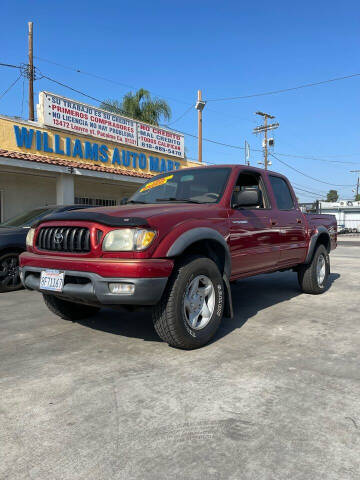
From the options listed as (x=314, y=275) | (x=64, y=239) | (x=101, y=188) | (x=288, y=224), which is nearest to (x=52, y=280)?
(x=64, y=239)

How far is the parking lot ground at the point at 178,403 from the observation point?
1793 mm

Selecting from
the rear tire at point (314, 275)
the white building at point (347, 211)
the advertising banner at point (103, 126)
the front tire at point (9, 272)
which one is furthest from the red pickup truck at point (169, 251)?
the white building at point (347, 211)

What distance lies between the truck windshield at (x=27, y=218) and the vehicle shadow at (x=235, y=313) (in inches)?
109

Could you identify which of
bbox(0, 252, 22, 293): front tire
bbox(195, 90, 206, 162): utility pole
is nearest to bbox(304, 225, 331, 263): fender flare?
bbox(0, 252, 22, 293): front tire

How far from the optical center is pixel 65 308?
13.8ft

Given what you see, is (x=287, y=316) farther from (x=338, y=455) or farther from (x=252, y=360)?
(x=338, y=455)

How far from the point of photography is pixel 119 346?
3.45 metres

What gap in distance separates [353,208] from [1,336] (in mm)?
56658

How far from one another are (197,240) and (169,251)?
Result: 358mm

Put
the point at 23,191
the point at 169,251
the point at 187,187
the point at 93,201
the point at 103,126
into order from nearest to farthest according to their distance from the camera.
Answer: the point at 169,251 → the point at 187,187 → the point at 23,191 → the point at 103,126 → the point at 93,201

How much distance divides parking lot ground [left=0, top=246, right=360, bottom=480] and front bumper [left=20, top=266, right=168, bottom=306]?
0.51 meters

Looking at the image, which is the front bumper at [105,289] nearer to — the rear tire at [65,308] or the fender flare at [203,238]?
the fender flare at [203,238]

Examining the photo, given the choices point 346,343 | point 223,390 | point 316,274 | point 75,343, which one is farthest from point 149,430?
point 316,274

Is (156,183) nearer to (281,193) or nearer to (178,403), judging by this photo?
(281,193)
